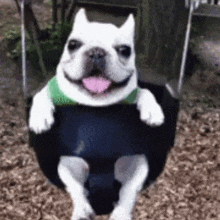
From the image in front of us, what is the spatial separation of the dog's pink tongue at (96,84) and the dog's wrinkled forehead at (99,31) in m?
0.08

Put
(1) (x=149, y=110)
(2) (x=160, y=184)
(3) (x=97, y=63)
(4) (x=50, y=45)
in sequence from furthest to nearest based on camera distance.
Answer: (2) (x=160, y=184) → (4) (x=50, y=45) → (1) (x=149, y=110) → (3) (x=97, y=63)

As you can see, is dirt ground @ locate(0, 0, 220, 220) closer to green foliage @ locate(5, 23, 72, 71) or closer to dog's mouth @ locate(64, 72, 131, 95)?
green foliage @ locate(5, 23, 72, 71)

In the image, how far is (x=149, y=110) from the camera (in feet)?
3.01

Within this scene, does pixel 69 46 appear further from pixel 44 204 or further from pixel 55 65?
pixel 44 204

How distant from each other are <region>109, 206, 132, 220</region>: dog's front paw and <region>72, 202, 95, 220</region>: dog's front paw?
55mm

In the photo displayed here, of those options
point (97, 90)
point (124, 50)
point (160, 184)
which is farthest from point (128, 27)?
point (160, 184)

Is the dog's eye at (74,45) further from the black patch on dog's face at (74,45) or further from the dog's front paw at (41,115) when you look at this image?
the dog's front paw at (41,115)

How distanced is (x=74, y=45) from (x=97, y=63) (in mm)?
79

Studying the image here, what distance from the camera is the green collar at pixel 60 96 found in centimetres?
92

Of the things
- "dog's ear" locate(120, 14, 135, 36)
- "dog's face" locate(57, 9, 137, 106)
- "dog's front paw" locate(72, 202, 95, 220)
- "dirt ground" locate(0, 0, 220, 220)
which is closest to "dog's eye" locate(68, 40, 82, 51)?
"dog's face" locate(57, 9, 137, 106)

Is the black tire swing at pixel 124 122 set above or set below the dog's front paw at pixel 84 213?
above

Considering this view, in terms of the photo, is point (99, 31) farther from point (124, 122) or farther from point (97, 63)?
point (124, 122)

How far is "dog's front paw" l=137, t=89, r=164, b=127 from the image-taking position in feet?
3.03

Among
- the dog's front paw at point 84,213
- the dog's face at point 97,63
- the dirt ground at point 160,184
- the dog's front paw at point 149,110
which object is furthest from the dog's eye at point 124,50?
the dirt ground at point 160,184
